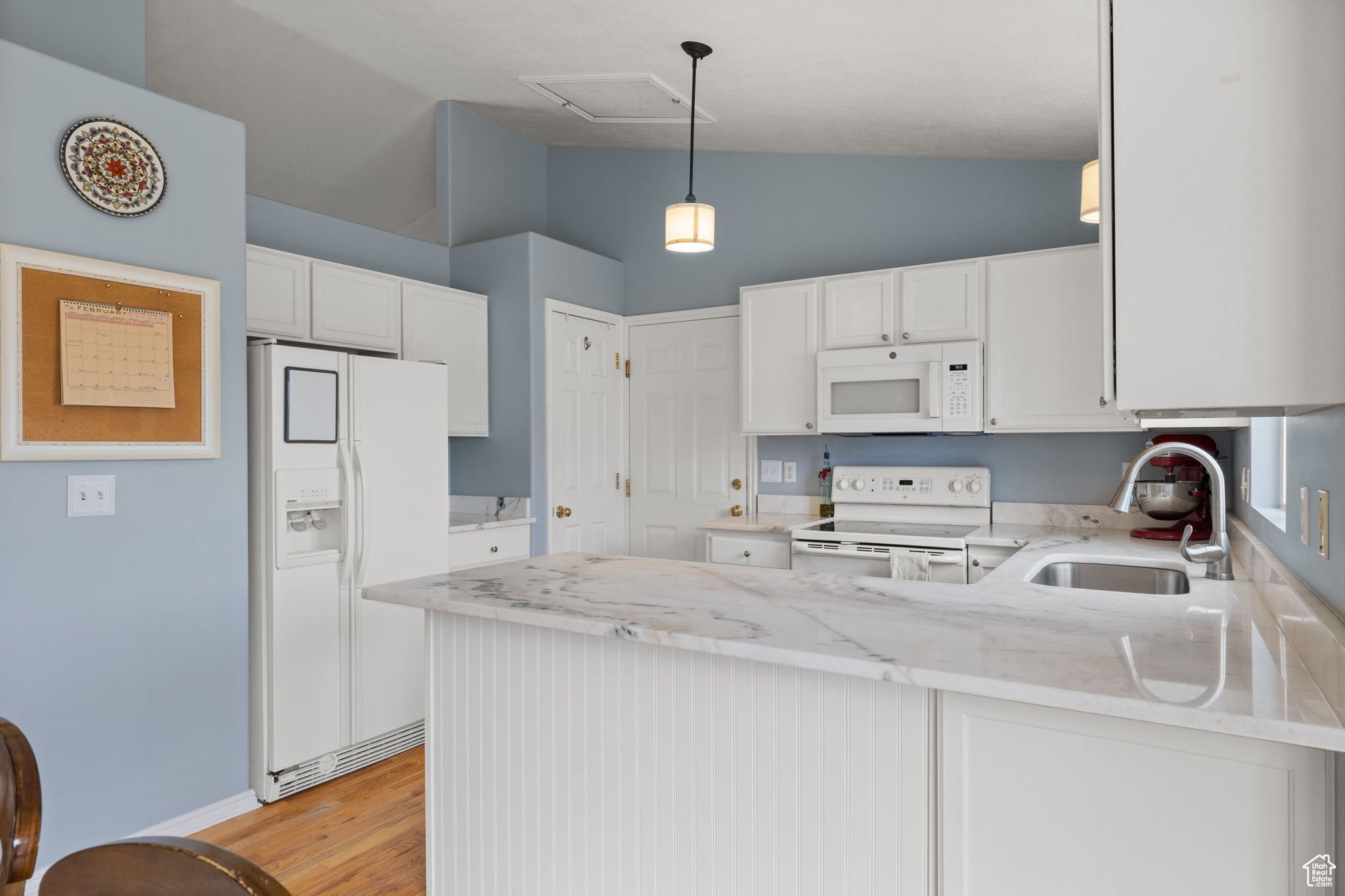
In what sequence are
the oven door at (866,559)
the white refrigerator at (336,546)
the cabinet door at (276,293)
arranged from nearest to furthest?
the white refrigerator at (336,546) < the cabinet door at (276,293) < the oven door at (866,559)

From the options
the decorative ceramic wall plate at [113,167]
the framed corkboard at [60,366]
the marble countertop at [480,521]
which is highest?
the decorative ceramic wall plate at [113,167]

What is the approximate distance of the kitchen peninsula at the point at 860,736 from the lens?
3.59 feet

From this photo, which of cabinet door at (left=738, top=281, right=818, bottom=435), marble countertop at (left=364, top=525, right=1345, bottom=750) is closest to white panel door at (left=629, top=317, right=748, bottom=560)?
cabinet door at (left=738, top=281, right=818, bottom=435)

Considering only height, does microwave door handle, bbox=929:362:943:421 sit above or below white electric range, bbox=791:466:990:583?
above

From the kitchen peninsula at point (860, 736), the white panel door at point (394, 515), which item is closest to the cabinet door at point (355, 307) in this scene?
the white panel door at point (394, 515)

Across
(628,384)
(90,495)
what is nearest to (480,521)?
(628,384)

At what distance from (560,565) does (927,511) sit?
2.33m

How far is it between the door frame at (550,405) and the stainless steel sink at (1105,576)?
2.42m

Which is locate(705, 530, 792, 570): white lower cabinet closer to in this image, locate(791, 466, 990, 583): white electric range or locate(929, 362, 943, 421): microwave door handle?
locate(791, 466, 990, 583): white electric range

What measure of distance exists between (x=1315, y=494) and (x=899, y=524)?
2492 millimetres

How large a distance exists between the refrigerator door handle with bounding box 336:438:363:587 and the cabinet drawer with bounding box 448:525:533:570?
1.81 ft

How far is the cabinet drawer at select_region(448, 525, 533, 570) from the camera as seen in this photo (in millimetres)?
3607

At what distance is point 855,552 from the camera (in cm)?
351

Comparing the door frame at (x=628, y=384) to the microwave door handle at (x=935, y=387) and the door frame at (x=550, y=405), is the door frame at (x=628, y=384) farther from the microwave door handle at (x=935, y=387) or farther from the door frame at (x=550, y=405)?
the microwave door handle at (x=935, y=387)
